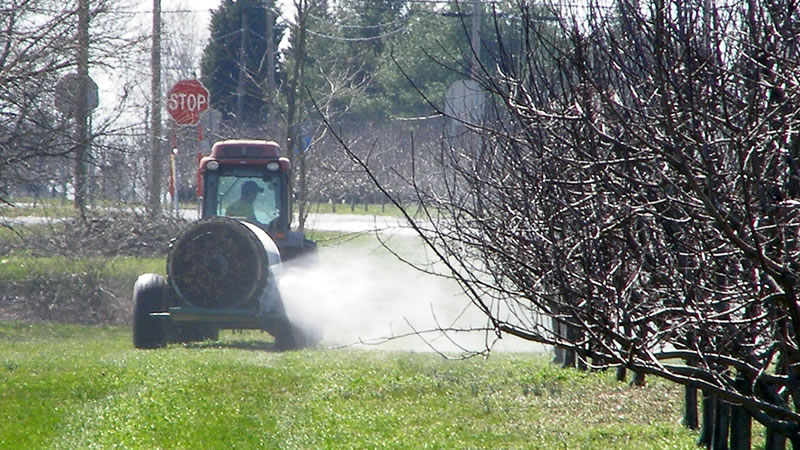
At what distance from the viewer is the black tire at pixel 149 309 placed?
757 inches

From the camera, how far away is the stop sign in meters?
30.9

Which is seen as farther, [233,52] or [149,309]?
[233,52]

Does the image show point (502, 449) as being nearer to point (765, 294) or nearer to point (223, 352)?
point (765, 294)

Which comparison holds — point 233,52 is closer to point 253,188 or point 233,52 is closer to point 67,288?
point 67,288

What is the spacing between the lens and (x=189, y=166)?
160ft

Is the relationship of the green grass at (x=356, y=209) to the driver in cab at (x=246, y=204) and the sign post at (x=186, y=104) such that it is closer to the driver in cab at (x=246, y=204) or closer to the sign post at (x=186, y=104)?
the sign post at (x=186, y=104)

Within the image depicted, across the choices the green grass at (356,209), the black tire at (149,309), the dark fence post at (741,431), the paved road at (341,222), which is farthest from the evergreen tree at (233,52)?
the dark fence post at (741,431)

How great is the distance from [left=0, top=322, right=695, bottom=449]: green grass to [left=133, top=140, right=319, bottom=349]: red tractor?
3.63 ft

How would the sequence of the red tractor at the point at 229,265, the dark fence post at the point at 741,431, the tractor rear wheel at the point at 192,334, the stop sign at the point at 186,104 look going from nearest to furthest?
the dark fence post at the point at 741,431 → the red tractor at the point at 229,265 → the tractor rear wheel at the point at 192,334 → the stop sign at the point at 186,104

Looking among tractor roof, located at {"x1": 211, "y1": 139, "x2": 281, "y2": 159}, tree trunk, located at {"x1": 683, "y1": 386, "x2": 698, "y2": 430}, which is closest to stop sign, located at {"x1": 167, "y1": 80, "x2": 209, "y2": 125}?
tractor roof, located at {"x1": 211, "y1": 139, "x2": 281, "y2": 159}

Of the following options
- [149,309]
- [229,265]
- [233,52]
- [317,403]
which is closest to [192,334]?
[149,309]

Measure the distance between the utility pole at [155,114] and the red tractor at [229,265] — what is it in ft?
11.4

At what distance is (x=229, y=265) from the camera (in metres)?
18.9

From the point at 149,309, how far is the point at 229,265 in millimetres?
1467
